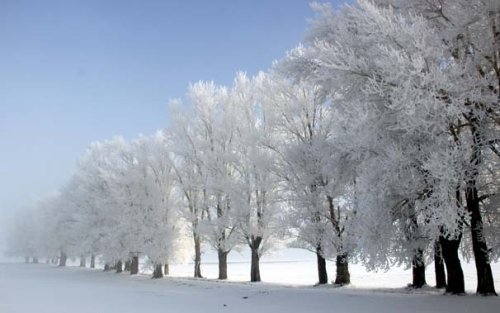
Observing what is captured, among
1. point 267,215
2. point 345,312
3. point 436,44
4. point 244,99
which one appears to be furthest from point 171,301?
point 244,99

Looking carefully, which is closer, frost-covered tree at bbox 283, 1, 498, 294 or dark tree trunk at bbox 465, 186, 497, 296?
frost-covered tree at bbox 283, 1, 498, 294

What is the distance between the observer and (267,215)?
28.3m

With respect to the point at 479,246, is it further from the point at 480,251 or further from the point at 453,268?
the point at 453,268

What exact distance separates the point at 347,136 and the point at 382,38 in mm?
3347

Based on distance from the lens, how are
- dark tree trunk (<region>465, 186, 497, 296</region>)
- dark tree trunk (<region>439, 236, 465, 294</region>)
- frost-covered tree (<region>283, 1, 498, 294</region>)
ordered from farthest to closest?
dark tree trunk (<region>439, 236, 465, 294</region>) < dark tree trunk (<region>465, 186, 497, 296</region>) < frost-covered tree (<region>283, 1, 498, 294</region>)

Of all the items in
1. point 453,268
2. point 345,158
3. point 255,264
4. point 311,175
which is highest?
point 311,175

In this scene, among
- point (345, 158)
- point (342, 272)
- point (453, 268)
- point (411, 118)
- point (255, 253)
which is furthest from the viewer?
point (255, 253)

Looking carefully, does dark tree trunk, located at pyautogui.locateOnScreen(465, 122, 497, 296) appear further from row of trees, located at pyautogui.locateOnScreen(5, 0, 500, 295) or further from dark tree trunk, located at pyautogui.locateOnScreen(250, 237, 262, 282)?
dark tree trunk, located at pyautogui.locateOnScreen(250, 237, 262, 282)

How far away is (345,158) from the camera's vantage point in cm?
1786

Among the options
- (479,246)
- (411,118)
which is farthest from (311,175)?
(411,118)

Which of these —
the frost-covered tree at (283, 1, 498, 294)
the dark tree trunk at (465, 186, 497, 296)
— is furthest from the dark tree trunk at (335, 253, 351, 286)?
the dark tree trunk at (465, 186, 497, 296)

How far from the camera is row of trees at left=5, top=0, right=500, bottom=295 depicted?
12.8 meters

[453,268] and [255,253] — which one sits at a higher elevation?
[255,253]

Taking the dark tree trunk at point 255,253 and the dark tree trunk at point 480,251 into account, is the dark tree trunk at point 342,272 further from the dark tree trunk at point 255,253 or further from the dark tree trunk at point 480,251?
the dark tree trunk at point 480,251
